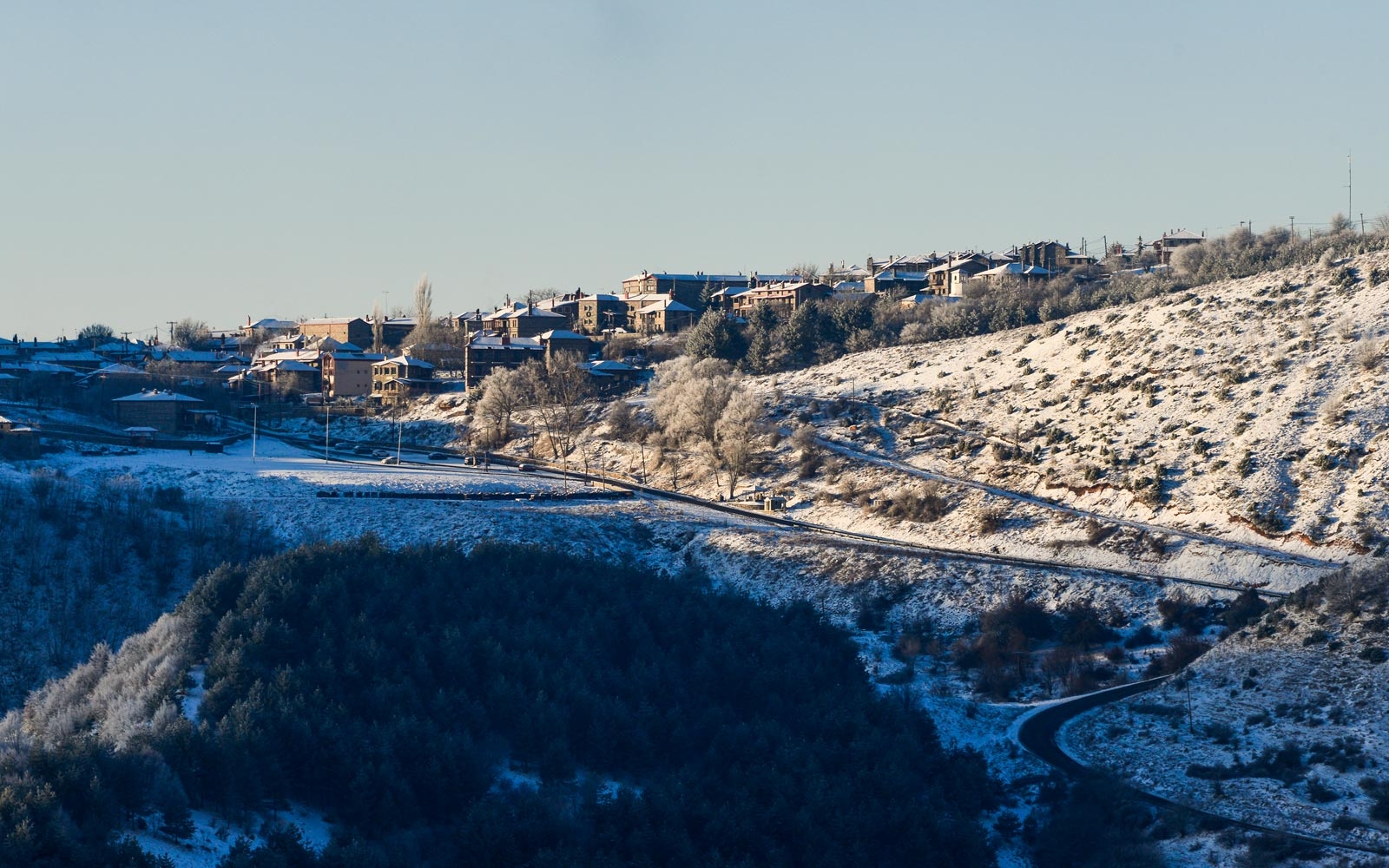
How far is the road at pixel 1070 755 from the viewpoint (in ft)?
108

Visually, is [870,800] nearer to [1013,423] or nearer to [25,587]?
[25,587]

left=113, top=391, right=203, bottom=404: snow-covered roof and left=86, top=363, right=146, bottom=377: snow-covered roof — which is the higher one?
left=86, top=363, right=146, bottom=377: snow-covered roof

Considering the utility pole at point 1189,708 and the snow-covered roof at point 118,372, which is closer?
the utility pole at point 1189,708

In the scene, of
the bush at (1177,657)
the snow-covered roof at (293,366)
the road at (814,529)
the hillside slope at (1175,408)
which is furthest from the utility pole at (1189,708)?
the snow-covered roof at (293,366)

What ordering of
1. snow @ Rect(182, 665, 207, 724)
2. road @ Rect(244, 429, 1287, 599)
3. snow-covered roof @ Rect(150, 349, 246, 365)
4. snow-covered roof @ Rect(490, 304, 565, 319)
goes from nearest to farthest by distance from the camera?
snow @ Rect(182, 665, 207, 724) → road @ Rect(244, 429, 1287, 599) → snow-covered roof @ Rect(150, 349, 246, 365) → snow-covered roof @ Rect(490, 304, 565, 319)

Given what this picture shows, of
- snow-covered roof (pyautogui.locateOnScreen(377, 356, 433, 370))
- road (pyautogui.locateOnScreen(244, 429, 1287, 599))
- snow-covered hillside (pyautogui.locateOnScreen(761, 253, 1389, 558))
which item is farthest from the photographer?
snow-covered roof (pyautogui.locateOnScreen(377, 356, 433, 370))

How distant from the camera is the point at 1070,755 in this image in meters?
41.3

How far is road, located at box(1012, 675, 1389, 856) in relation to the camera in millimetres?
32938

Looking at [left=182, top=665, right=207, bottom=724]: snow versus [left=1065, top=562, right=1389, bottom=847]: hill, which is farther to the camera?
[left=1065, top=562, right=1389, bottom=847]: hill

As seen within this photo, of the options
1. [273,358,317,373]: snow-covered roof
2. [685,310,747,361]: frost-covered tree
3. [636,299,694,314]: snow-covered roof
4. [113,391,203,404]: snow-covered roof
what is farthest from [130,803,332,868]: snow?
[636,299,694,314]: snow-covered roof

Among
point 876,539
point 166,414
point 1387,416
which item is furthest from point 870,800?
point 166,414

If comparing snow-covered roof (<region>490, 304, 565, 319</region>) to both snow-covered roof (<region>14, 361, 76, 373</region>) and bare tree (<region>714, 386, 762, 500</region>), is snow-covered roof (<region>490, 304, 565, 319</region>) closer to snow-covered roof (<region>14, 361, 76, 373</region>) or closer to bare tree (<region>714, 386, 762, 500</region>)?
snow-covered roof (<region>14, 361, 76, 373</region>)

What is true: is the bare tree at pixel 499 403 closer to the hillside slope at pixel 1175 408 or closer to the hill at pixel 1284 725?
the hillside slope at pixel 1175 408

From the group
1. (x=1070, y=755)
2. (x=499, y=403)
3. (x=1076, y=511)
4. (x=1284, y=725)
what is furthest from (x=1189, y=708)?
(x=499, y=403)
